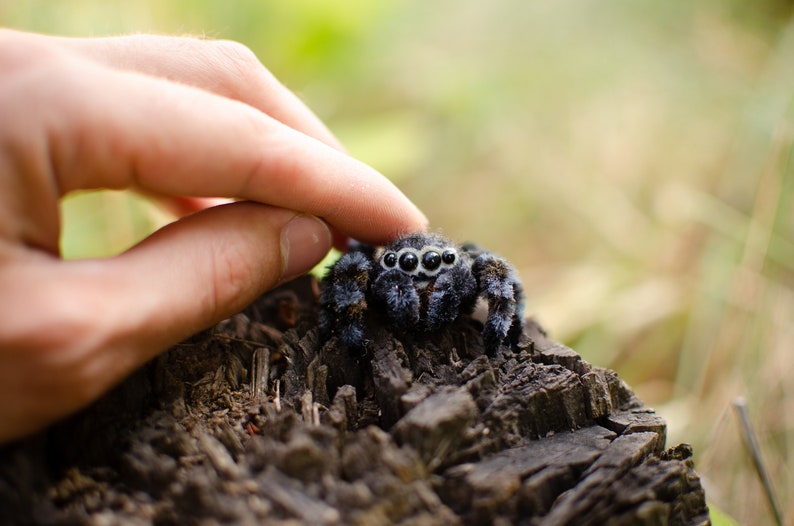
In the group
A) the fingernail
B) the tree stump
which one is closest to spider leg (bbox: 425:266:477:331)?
the tree stump

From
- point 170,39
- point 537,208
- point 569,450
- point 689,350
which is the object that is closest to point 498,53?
point 537,208

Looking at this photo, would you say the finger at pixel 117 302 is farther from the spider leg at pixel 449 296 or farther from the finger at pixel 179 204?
the finger at pixel 179 204

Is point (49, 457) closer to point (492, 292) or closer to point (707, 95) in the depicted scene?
point (492, 292)

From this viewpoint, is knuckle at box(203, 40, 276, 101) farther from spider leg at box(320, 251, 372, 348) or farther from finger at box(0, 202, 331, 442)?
spider leg at box(320, 251, 372, 348)

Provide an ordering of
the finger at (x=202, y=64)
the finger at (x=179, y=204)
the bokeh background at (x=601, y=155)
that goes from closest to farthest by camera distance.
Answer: the finger at (x=202, y=64) → the finger at (x=179, y=204) → the bokeh background at (x=601, y=155)

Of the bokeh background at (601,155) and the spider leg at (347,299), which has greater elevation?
A: the bokeh background at (601,155)

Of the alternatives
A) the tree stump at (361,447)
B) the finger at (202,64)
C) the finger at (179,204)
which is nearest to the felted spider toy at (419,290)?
the tree stump at (361,447)

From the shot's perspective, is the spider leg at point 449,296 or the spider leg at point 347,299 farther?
the spider leg at point 449,296

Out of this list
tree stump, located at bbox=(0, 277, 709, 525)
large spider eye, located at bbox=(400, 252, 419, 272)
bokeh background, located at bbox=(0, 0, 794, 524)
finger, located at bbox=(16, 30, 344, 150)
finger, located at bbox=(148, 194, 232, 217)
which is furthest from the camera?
bokeh background, located at bbox=(0, 0, 794, 524)
